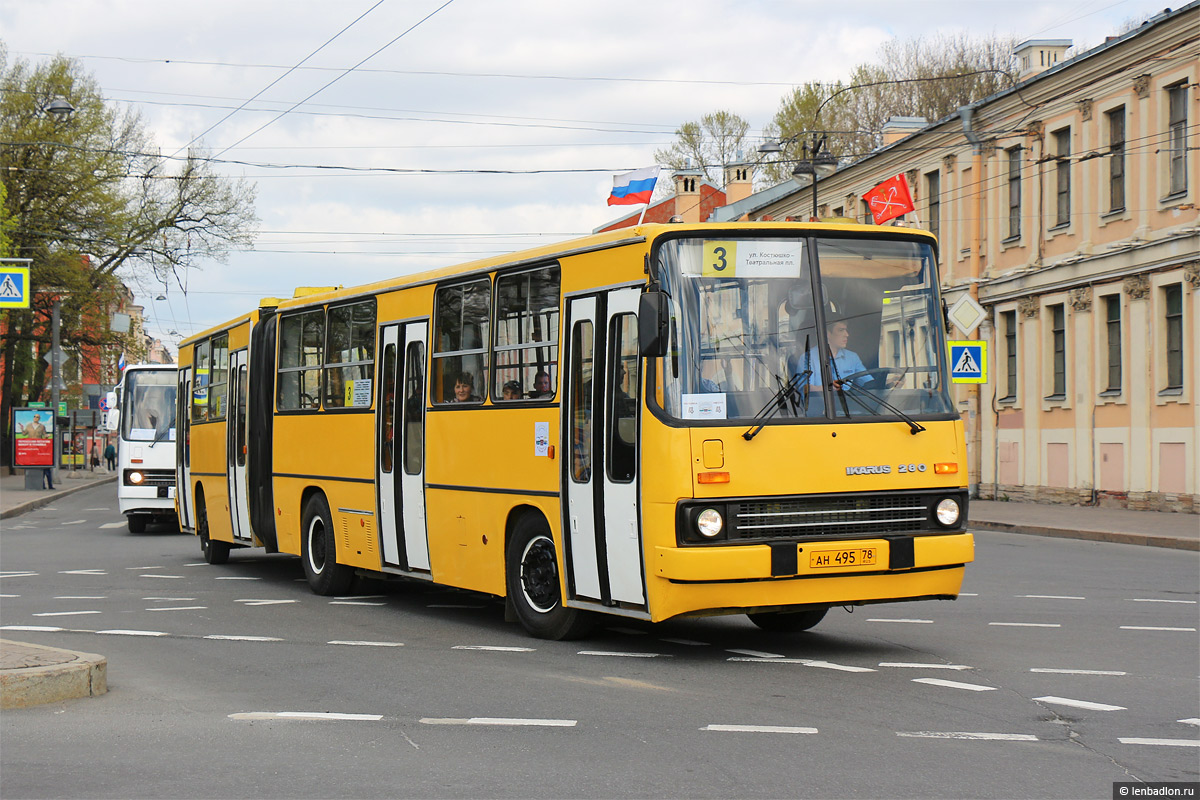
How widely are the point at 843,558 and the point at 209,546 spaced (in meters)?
12.0

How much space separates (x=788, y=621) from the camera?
11742mm

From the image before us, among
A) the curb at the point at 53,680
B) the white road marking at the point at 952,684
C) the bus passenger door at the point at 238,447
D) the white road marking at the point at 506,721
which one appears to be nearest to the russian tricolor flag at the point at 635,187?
the bus passenger door at the point at 238,447

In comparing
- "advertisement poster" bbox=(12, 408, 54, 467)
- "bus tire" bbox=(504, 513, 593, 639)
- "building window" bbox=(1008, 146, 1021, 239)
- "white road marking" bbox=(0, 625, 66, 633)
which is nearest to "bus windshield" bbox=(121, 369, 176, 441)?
"white road marking" bbox=(0, 625, 66, 633)

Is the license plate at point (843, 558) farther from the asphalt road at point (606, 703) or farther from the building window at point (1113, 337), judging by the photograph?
the building window at point (1113, 337)

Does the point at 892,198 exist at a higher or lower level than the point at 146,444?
higher

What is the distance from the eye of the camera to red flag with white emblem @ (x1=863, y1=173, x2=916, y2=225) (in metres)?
30.2

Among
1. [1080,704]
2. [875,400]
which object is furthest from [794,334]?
[1080,704]

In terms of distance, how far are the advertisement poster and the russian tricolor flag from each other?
2672 cm

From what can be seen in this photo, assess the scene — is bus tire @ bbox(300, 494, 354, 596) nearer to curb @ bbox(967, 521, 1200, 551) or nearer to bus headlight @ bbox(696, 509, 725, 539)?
bus headlight @ bbox(696, 509, 725, 539)

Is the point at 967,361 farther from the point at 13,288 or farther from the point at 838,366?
the point at 13,288

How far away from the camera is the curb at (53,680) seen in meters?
8.46

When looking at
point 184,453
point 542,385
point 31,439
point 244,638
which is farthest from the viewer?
point 31,439

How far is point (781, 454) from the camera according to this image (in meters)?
9.70

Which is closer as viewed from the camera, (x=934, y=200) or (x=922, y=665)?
(x=922, y=665)
